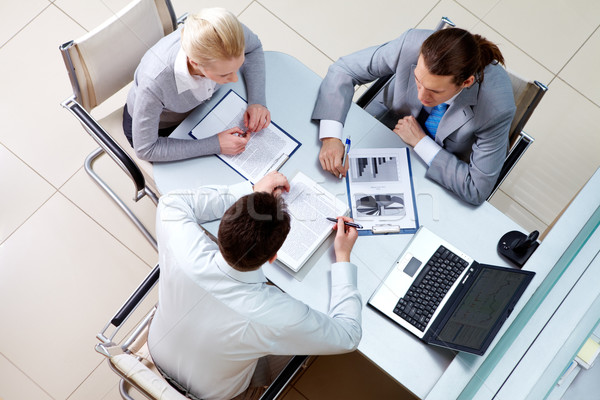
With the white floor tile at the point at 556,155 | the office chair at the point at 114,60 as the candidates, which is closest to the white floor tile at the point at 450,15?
the white floor tile at the point at 556,155

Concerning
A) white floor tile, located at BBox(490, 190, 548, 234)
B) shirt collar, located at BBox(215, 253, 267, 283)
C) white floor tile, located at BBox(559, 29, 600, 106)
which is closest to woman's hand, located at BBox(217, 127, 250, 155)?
shirt collar, located at BBox(215, 253, 267, 283)

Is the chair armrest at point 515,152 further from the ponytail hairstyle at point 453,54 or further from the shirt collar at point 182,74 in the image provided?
the shirt collar at point 182,74

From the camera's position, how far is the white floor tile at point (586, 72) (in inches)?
101

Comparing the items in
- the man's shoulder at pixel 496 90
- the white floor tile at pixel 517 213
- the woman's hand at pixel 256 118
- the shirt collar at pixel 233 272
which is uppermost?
the man's shoulder at pixel 496 90

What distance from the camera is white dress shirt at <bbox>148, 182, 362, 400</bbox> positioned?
4.24 feet

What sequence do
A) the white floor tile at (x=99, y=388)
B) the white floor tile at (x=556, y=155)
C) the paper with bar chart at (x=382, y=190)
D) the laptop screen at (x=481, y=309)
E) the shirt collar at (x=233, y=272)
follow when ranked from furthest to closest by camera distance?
the white floor tile at (x=556, y=155)
the white floor tile at (x=99, y=388)
the paper with bar chart at (x=382, y=190)
the laptop screen at (x=481, y=309)
the shirt collar at (x=233, y=272)

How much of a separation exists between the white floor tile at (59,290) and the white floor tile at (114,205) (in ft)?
0.11

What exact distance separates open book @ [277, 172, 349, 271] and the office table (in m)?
0.03

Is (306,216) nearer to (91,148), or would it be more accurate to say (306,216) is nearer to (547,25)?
(91,148)

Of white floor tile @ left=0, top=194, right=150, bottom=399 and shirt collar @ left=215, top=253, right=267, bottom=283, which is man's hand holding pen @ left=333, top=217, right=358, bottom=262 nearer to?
shirt collar @ left=215, top=253, right=267, bottom=283

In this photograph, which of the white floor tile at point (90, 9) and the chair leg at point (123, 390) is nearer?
the chair leg at point (123, 390)

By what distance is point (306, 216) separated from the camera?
1621mm

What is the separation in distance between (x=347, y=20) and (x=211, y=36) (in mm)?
1327

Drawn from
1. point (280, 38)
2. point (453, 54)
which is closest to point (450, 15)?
point (280, 38)
